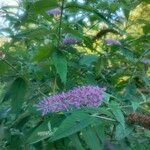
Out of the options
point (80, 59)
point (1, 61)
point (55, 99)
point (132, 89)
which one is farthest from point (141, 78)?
point (55, 99)

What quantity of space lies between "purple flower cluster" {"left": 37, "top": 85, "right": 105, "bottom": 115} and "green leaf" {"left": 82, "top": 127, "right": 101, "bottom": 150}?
0.07 m

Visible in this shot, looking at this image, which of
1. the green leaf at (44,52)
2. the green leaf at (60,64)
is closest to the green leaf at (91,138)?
the green leaf at (60,64)

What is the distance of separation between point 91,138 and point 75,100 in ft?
0.36

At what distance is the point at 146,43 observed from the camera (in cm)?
208

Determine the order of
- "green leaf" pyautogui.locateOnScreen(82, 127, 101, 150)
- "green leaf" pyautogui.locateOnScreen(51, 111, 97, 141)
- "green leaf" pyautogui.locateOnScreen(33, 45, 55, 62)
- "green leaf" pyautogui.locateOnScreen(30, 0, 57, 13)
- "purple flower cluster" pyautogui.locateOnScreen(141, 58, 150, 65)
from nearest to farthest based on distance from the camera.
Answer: "green leaf" pyautogui.locateOnScreen(51, 111, 97, 141) → "green leaf" pyautogui.locateOnScreen(82, 127, 101, 150) → "green leaf" pyautogui.locateOnScreen(30, 0, 57, 13) → "green leaf" pyautogui.locateOnScreen(33, 45, 55, 62) → "purple flower cluster" pyautogui.locateOnScreen(141, 58, 150, 65)

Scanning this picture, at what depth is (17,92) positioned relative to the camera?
1.67 m

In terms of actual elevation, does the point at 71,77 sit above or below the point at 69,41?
below

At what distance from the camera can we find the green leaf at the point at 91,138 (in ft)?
4.11

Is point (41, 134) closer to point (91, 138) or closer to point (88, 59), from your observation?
point (91, 138)

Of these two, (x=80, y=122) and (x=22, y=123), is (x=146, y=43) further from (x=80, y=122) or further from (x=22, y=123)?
(x=80, y=122)

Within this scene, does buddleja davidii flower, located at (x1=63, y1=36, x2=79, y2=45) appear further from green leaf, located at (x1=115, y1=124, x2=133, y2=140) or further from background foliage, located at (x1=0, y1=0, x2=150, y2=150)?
green leaf, located at (x1=115, y1=124, x2=133, y2=140)

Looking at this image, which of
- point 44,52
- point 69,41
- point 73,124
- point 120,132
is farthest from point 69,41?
point 73,124

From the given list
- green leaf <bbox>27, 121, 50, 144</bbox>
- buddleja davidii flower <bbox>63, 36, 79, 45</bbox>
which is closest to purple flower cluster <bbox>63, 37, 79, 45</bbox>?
buddleja davidii flower <bbox>63, 36, 79, 45</bbox>

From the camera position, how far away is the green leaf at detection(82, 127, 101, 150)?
1.25 m
